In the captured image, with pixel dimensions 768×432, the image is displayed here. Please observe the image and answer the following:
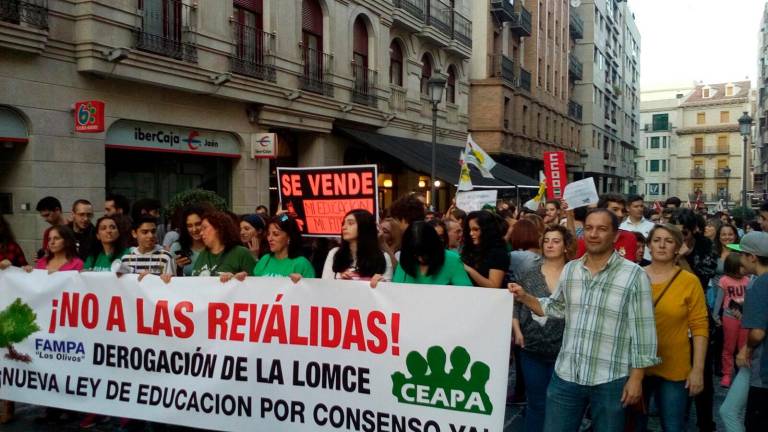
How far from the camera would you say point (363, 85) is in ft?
65.6

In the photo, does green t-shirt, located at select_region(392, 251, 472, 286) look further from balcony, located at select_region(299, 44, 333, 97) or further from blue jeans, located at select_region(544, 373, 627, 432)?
balcony, located at select_region(299, 44, 333, 97)

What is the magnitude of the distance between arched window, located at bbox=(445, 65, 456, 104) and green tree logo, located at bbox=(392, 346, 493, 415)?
74.5ft

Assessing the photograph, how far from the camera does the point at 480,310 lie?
4.15m

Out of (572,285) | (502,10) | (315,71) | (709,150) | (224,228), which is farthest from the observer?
(709,150)

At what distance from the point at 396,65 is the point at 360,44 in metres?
2.63

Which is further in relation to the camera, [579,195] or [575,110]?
[575,110]

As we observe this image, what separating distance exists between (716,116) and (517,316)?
91.2 meters

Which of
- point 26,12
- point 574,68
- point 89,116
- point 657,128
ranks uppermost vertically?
point 657,128

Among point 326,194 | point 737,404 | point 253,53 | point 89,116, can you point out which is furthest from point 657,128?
point 737,404

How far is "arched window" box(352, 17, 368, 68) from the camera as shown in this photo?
65.4 ft

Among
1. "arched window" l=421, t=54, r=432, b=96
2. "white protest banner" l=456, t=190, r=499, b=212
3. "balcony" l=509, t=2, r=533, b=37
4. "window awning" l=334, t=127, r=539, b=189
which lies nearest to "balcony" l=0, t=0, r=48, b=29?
"white protest banner" l=456, t=190, r=499, b=212

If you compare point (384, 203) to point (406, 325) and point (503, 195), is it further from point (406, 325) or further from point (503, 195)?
Result: point (406, 325)

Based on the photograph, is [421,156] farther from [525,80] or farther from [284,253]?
[525,80]

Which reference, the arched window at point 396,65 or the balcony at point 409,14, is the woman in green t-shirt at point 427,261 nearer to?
the balcony at point 409,14
